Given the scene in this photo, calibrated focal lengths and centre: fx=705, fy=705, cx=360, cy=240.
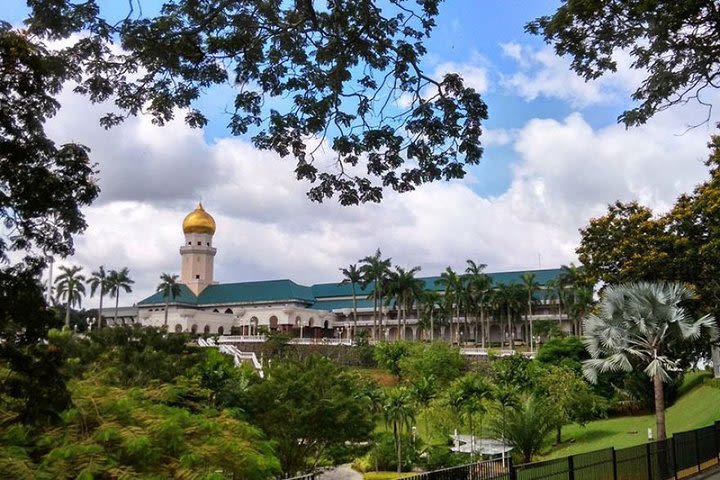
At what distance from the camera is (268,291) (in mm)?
96375

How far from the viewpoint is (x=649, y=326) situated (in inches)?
848

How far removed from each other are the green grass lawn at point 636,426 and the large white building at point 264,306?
4764 cm

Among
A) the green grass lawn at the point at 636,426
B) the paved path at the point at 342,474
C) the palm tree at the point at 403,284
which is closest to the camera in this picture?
the green grass lawn at the point at 636,426

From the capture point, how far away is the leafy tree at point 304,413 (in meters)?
23.0

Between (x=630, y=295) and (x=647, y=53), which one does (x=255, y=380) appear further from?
(x=647, y=53)

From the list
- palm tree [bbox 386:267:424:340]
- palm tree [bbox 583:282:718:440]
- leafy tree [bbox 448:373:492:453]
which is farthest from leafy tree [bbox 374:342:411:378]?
palm tree [bbox 583:282:718:440]

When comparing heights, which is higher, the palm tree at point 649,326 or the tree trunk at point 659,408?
the palm tree at point 649,326

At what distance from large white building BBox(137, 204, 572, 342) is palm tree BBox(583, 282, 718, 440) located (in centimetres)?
6162

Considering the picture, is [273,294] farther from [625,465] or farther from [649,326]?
[625,465]

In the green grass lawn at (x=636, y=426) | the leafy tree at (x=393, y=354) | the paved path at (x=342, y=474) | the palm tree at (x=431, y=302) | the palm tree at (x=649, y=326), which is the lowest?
the paved path at (x=342, y=474)

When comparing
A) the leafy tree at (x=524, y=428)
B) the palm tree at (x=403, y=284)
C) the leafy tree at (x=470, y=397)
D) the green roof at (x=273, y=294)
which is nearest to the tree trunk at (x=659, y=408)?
the leafy tree at (x=524, y=428)

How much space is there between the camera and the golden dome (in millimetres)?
98500

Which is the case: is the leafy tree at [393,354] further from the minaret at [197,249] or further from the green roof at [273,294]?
the minaret at [197,249]

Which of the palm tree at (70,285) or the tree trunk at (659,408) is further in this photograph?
the palm tree at (70,285)
